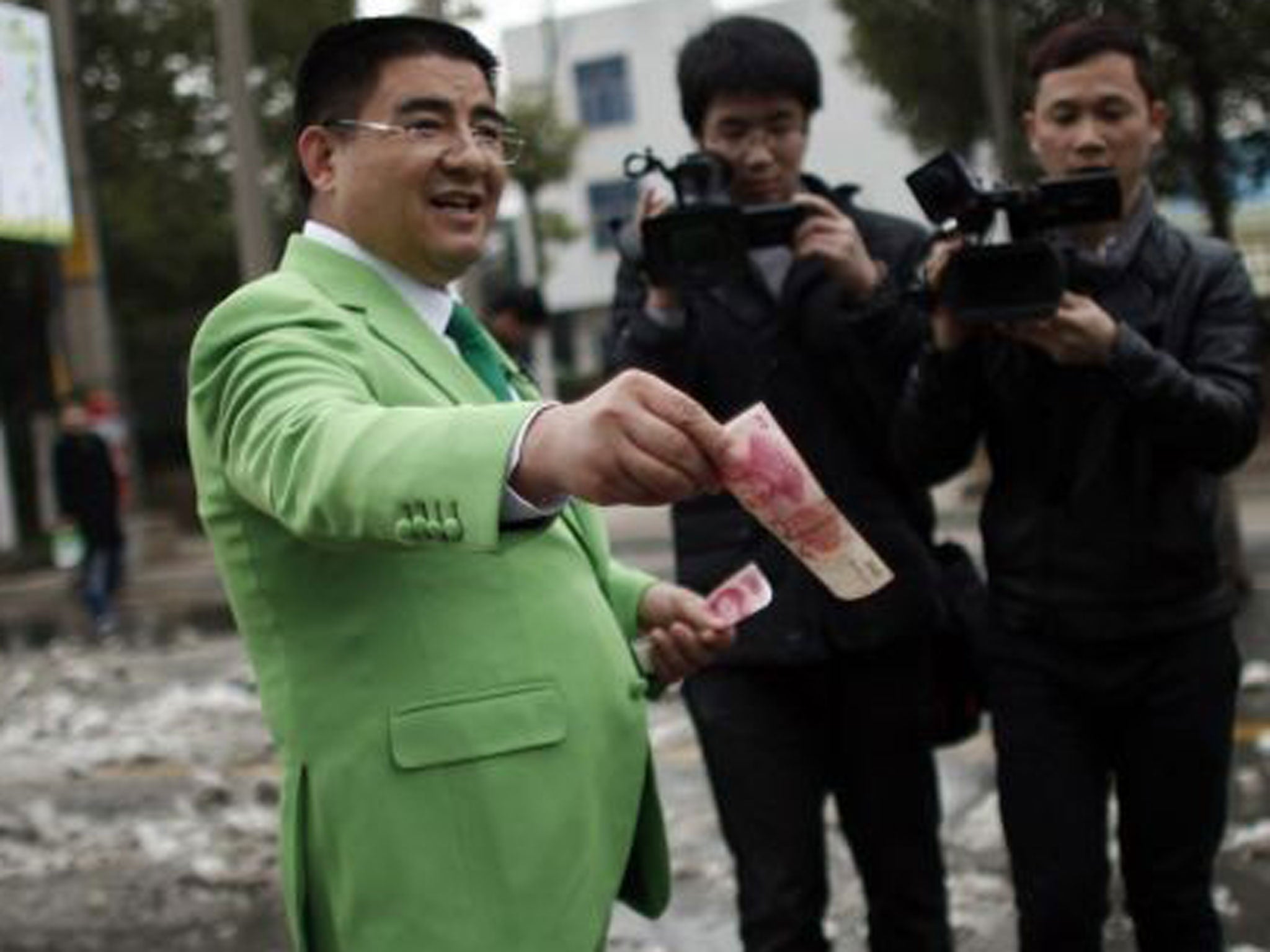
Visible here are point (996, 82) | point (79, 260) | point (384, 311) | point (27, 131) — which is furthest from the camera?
point (79, 260)

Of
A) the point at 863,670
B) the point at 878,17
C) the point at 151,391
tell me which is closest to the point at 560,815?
the point at 863,670

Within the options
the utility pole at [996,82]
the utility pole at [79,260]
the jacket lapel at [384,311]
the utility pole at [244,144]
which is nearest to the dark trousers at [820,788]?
the jacket lapel at [384,311]

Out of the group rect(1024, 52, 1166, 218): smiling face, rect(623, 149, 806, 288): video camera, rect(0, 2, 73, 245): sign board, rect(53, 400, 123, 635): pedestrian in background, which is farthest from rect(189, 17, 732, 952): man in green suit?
rect(53, 400, 123, 635): pedestrian in background

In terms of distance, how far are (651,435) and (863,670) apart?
1695 millimetres

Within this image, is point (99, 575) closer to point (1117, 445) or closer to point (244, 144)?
point (244, 144)

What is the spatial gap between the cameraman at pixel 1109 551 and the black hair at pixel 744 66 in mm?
460

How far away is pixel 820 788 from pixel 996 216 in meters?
1.08

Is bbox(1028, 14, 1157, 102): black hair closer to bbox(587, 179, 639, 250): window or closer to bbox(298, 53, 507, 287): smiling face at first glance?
bbox(298, 53, 507, 287): smiling face

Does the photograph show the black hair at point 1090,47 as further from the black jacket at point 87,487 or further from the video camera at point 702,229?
the black jacket at point 87,487

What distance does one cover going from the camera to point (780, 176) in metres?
3.12

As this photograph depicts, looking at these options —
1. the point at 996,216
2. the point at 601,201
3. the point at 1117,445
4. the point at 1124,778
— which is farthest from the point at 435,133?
the point at 601,201

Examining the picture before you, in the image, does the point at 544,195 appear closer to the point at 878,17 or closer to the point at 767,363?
the point at 878,17

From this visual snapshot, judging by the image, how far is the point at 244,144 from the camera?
11516 millimetres

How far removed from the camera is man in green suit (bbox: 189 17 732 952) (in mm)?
1573
